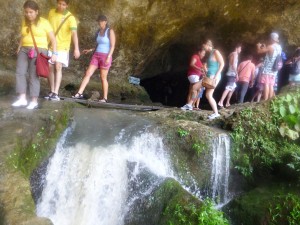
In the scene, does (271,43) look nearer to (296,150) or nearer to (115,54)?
(296,150)

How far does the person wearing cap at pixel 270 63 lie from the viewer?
27.7 ft

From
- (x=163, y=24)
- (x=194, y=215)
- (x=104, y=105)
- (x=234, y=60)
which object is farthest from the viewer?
(x=163, y=24)

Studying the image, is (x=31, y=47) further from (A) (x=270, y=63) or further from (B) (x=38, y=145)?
(A) (x=270, y=63)

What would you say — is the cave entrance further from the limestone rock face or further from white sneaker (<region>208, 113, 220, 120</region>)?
white sneaker (<region>208, 113, 220, 120</region>)

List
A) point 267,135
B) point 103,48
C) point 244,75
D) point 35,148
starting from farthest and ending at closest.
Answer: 1. point 244,75
2. point 103,48
3. point 267,135
4. point 35,148

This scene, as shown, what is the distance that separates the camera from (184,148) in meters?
6.41

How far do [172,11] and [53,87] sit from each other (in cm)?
488

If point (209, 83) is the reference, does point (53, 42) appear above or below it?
above

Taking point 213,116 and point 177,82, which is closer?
A: point 213,116

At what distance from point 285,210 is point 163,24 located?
678cm

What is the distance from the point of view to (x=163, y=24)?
416 inches

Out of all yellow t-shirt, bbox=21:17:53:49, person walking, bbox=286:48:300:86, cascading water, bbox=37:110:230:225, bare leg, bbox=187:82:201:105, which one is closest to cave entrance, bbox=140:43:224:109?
person walking, bbox=286:48:300:86

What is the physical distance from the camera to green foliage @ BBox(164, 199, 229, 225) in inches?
203

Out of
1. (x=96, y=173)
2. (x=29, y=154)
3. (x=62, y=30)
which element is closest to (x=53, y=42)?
(x=62, y=30)
